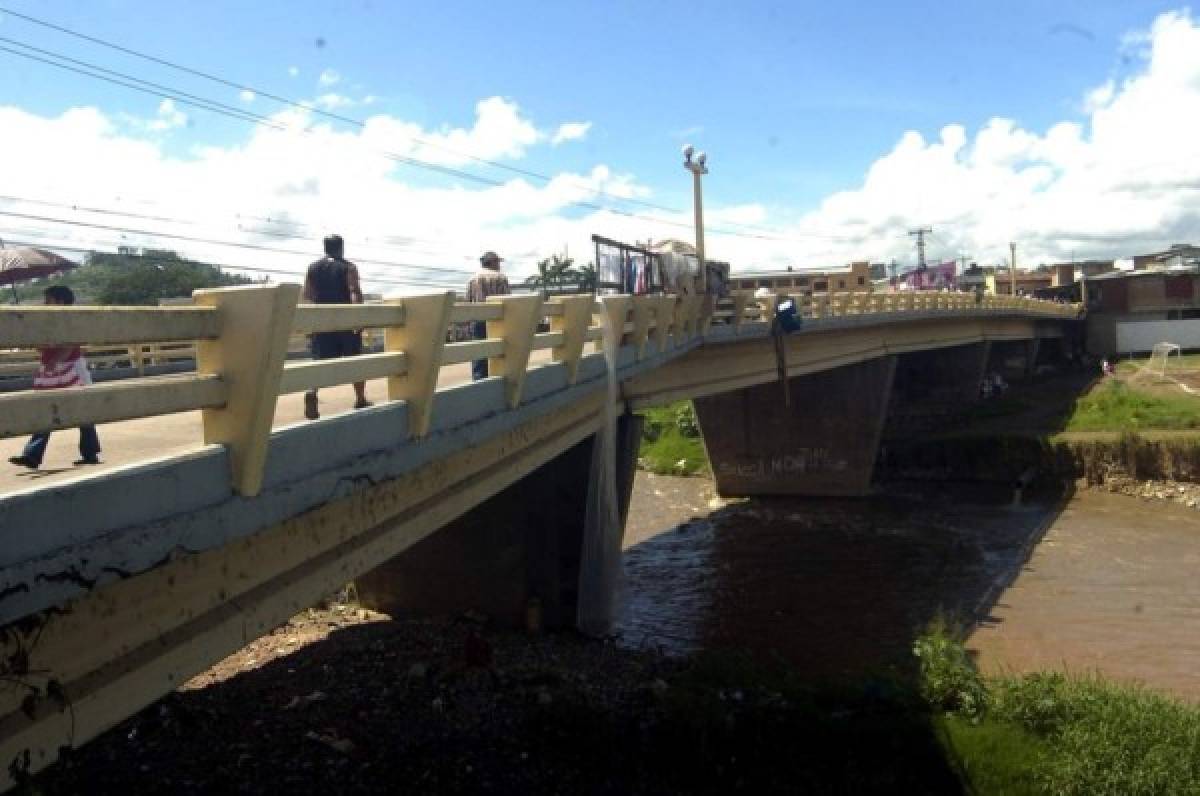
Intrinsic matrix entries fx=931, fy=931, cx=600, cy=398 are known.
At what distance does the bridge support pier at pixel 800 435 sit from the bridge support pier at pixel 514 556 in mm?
17316

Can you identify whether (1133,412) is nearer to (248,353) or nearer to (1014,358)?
(1014,358)

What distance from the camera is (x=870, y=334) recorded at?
30859 millimetres

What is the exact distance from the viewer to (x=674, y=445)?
125ft

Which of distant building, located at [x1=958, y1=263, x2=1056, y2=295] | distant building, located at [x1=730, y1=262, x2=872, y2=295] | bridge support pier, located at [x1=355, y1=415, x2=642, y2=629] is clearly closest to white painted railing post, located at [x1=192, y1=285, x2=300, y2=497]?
bridge support pier, located at [x1=355, y1=415, x2=642, y2=629]

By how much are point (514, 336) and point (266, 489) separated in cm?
365

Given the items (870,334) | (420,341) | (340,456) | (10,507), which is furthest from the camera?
(870,334)

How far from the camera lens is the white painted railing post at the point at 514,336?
796cm

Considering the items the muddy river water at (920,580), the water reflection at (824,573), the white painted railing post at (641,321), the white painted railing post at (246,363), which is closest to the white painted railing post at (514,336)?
the white painted railing post at (246,363)

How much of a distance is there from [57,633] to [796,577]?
61.5 feet

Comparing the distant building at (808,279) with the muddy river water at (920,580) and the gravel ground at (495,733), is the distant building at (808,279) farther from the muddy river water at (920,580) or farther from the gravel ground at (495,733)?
the gravel ground at (495,733)

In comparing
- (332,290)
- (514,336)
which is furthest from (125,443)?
(514,336)

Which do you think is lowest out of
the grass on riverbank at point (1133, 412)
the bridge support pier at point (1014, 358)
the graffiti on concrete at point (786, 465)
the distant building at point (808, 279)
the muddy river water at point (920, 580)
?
the muddy river water at point (920, 580)

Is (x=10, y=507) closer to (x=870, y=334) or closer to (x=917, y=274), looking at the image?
(x=870, y=334)

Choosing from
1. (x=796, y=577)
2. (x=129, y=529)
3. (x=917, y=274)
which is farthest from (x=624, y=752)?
(x=917, y=274)
